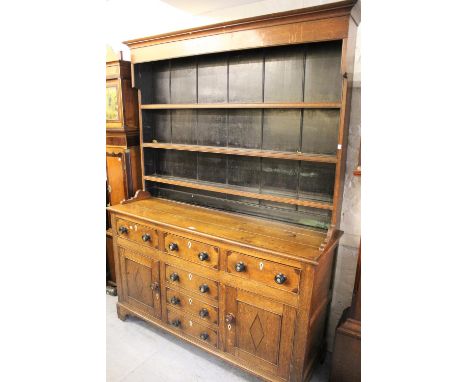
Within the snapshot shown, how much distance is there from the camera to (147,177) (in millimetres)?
2457

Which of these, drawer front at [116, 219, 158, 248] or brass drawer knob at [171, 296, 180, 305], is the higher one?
drawer front at [116, 219, 158, 248]

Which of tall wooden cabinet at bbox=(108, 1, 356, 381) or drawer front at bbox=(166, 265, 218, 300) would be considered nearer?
tall wooden cabinet at bbox=(108, 1, 356, 381)

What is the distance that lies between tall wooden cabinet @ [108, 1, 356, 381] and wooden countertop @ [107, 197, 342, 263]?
0.4 inches

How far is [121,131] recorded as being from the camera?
2.40 meters

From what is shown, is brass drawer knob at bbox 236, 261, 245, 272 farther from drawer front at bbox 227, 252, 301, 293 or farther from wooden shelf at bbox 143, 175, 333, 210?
wooden shelf at bbox 143, 175, 333, 210

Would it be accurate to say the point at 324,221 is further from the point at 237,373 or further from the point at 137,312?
the point at 137,312

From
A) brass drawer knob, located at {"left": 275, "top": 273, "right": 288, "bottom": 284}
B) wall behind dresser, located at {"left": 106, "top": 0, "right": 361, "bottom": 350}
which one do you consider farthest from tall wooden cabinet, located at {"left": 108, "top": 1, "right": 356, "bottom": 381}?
wall behind dresser, located at {"left": 106, "top": 0, "right": 361, "bottom": 350}

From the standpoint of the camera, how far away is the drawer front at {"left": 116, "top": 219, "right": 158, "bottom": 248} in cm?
209

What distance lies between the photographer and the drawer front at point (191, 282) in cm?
187

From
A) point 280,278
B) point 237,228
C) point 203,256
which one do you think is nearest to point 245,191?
point 237,228

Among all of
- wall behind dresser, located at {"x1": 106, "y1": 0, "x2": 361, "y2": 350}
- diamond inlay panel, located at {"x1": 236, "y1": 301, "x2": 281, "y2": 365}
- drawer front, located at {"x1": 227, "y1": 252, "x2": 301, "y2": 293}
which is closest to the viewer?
drawer front, located at {"x1": 227, "y1": 252, "x2": 301, "y2": 293}

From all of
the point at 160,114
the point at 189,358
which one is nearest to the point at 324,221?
the point at 189,358

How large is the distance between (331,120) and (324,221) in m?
0.62

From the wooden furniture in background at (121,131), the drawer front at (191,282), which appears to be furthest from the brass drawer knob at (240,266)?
the wooden furniture in background at (121,131)
